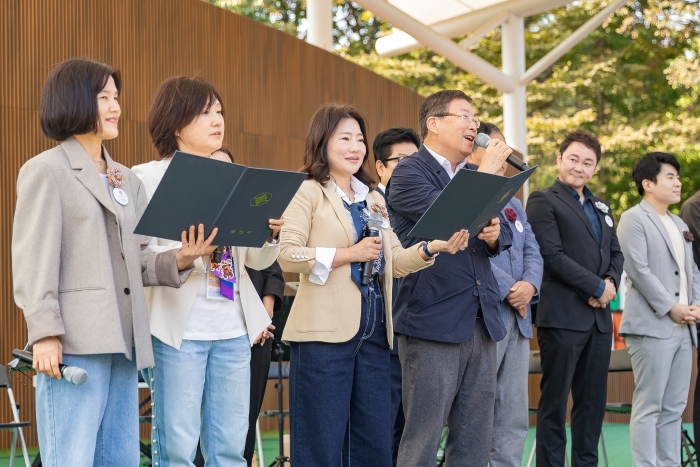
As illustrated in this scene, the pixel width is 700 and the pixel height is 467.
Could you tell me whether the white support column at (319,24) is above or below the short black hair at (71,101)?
above

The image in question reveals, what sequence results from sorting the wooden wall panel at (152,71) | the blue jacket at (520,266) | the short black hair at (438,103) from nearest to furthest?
the short black hair at (438,103)
the blue jacket at (520,266)
the wooden wall panel at (152,71)

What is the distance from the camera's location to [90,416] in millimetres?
2539

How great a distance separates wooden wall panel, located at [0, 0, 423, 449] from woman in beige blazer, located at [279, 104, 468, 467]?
1.58 m

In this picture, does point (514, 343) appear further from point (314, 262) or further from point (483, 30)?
point (483, 30)

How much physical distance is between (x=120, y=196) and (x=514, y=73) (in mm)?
9106

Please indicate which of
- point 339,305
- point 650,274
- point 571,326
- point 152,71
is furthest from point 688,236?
point 152,71

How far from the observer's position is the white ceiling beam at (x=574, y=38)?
34.8 ft

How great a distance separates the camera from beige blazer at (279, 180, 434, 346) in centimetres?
326

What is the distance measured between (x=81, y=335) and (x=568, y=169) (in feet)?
11.0

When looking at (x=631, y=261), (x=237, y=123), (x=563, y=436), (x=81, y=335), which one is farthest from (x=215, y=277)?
(x=237, y=123)

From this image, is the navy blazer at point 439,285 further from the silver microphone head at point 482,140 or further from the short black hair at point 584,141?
the short black hair at point 584,141

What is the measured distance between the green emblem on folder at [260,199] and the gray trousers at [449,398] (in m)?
1.13

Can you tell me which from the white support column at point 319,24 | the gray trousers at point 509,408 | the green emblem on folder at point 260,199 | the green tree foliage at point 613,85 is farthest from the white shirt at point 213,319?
the green tree foliage at point 613,85

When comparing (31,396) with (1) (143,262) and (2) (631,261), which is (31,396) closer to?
(1) (143,262)
